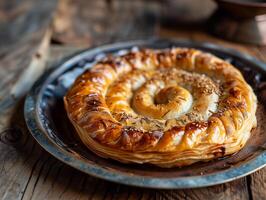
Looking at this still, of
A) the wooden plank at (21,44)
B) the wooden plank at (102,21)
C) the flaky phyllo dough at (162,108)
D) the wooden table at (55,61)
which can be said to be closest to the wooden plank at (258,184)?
the wooden table at (55,61)

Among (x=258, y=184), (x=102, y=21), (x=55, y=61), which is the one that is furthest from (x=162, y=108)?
(x=102, y=21)

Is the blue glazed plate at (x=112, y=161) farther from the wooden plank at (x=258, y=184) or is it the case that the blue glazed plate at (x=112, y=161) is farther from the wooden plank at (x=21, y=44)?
the wooden plank at (x=21, y=44)

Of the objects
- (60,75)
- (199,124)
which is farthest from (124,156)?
(60,75)

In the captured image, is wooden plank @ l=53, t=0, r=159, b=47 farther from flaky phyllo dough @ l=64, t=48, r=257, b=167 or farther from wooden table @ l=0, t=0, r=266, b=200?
→ flaky phyllo dough @ l=64, t=48, r=257, b=167

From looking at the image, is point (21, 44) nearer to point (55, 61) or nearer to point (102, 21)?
point (55, 61)

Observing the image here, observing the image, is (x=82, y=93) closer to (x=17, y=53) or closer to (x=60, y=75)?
(x=60, y=75)

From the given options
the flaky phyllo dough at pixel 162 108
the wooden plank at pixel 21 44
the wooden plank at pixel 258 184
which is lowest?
the wooden plank at pixel 21 44

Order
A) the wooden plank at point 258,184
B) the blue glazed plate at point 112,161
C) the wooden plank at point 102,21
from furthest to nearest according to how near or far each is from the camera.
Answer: the wooden plank at point 102,21
the wooden plank at point 258,184
the blue glazed plate at point 112,161
